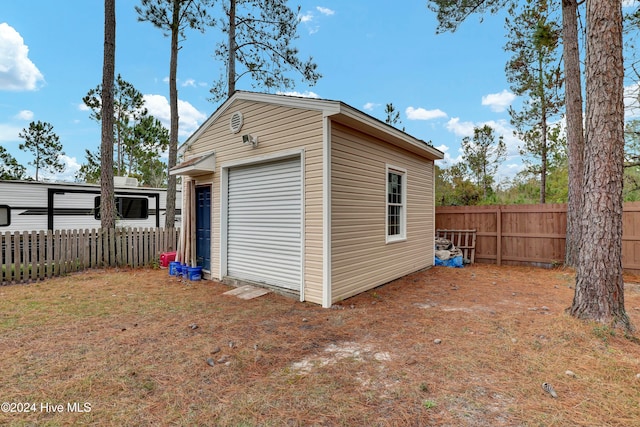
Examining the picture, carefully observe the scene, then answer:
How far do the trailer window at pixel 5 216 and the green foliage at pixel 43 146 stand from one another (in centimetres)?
1491

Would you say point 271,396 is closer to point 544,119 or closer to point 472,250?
point 472,250

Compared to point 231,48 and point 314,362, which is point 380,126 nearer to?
point 314,362

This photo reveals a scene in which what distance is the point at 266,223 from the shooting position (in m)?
5.80

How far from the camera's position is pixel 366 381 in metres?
2.56

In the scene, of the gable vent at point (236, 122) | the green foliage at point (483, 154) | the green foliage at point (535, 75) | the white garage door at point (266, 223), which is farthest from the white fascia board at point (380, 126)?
the green foliage at point (483, 154)

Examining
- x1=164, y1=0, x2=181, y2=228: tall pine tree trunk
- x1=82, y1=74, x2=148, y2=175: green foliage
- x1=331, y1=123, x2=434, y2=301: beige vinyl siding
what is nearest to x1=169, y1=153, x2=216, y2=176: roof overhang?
x1=331, y1=123, x2=434, y2=301: beige vinyl siding

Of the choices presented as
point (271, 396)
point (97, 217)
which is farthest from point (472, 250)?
point (97, 217)

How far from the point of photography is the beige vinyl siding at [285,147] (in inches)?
191

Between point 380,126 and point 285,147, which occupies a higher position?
point 380,126

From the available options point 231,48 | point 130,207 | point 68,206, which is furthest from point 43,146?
point 231,48

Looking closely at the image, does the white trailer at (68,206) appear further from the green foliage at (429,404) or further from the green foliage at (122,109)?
the green foliage at (429,404)

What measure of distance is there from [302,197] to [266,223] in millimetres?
1128

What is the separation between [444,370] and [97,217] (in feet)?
37.4

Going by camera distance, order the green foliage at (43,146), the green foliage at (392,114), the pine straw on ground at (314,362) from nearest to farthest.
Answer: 1. the pine straw on ground at (314,362)
2. the green foliage at (392,114)
3. the green foliage at (43,146)
